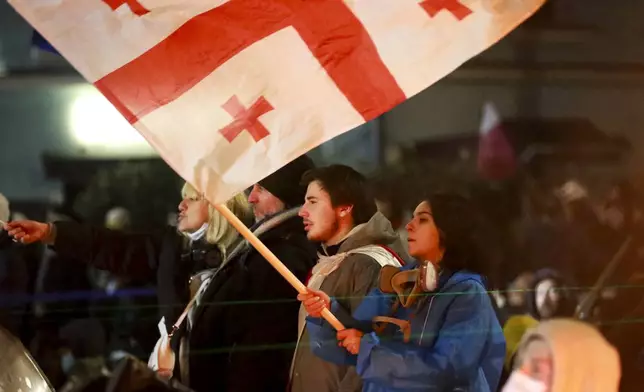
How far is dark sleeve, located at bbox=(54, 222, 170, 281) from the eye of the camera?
49.3 inches

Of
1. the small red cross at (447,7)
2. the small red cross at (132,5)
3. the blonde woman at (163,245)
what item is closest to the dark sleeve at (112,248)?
the blonde woman at (163,245)

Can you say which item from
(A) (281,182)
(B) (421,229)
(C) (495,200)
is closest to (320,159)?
(A) (281,182)

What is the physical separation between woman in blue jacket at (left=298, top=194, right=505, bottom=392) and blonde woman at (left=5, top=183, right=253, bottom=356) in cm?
19

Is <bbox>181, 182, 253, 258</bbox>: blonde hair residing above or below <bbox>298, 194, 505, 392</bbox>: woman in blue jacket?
above

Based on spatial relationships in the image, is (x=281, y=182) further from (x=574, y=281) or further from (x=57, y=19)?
(x=574, y=281)

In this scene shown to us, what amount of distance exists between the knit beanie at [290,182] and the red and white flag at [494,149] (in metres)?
0.33

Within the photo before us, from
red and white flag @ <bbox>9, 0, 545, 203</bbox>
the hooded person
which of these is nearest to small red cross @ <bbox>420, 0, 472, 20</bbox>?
red and white flag @ <bbox>9, 0, 545, 203</bbox>

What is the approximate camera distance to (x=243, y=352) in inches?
49.6

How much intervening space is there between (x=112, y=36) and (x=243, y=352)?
578 millimetres

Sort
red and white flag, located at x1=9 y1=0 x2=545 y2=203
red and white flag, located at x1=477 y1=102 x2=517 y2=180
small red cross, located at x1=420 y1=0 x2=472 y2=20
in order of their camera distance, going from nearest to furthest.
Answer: red and white flag, located at x1=9 y1=0 x2=545 y2=203 → small red cross, located at x1=420 y1=0 x2=472 y2=20 → red and white flag, located at x1=477 y1=102 x2=517 y2=180

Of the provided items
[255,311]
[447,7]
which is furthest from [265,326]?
[447,7]

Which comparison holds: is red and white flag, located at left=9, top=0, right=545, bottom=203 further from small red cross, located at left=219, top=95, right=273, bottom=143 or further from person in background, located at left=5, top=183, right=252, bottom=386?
person in background, located at left=5, top=183, right=252, bottom=386

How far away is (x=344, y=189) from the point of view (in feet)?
4.22

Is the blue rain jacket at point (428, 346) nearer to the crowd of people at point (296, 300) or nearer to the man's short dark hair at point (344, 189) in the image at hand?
the crowd of people at point (296, 300)
